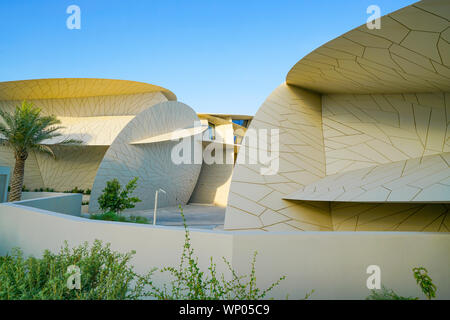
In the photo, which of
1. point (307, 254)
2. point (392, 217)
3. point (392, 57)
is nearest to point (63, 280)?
point (307, 254)

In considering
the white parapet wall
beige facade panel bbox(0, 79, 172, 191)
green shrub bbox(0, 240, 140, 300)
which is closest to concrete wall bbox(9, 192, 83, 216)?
the white parapet wall

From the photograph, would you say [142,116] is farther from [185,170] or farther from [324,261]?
[324,261]

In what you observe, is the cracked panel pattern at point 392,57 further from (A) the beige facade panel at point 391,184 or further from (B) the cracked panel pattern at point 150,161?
(B) the cracked panel pattern at point 150,161

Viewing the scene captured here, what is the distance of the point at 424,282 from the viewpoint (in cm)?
335

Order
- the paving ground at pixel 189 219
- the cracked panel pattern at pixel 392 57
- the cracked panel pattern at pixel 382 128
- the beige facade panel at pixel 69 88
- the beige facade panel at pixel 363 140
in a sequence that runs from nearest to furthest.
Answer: the cracked panel pattern at pixel 392 57 < the beige facade panel at pixel 363 140 < the cracked panel pattern at pixel 382 128 < the paving ground at pixel 189 219 < the beige facade panel at pixel 69 88

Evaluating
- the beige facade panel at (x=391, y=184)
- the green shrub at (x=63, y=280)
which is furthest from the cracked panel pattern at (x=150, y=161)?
the green shrub at (x=63, y=280)

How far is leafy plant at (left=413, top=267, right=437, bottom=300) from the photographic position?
3.33 m

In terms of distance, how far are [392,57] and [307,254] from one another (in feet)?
17.6

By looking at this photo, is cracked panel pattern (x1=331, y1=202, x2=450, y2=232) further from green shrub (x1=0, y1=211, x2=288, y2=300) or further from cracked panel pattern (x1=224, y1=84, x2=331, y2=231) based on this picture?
green shrub (x1=0, y1=211, x2=288, y2=300)

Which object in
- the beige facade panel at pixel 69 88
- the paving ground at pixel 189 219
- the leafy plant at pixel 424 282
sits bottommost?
the paving ground at pixel 189 219

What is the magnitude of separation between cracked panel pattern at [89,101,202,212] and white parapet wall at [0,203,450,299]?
36.7 feet

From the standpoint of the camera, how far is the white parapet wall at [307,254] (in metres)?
3.27

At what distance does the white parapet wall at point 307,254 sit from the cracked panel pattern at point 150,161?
36.7 feet
